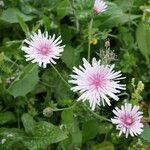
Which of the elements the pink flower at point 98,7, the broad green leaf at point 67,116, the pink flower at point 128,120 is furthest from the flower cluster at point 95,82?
the pink flower at point 98,7

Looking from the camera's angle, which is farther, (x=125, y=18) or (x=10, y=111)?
(x=125, y=18)

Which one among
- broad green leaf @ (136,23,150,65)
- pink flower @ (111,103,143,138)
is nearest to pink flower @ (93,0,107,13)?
broad green leaf @ (136,23,150,65)

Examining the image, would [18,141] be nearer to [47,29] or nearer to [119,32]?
[47,29]

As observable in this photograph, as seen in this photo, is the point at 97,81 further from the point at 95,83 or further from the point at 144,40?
the point at 144,40

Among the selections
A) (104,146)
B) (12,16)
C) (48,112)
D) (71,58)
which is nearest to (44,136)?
(48,112)

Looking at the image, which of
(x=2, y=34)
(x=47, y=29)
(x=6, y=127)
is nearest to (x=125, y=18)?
(x=47, y=29)

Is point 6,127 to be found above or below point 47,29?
below
